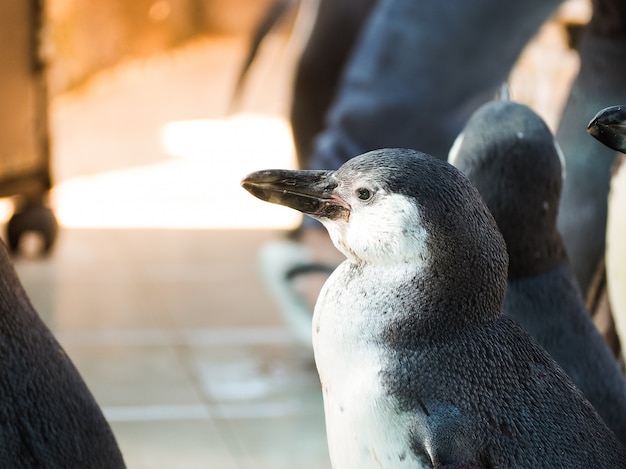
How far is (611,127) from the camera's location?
2.31 ft

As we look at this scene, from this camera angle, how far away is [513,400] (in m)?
0.67

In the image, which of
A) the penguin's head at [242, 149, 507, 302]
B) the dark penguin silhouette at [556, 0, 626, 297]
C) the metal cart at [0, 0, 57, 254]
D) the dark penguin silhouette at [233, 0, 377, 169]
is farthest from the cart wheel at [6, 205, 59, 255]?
the penguin's head at [242, 149, 507, 302]

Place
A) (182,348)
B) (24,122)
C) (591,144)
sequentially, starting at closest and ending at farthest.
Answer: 1. (591,144)
2. (182,348)
3. (24,122)

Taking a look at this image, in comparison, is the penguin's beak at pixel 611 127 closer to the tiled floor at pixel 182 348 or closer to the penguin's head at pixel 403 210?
the penguin's head at pixel 403 210

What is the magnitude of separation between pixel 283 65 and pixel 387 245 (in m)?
6.27

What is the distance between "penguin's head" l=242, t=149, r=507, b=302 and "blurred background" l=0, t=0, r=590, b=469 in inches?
32.4

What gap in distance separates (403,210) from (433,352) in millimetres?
90

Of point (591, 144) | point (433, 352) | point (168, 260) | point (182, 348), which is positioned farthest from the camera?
point (168, 260)

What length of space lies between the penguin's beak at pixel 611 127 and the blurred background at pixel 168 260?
774 mm

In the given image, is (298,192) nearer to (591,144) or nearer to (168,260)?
(591,144)

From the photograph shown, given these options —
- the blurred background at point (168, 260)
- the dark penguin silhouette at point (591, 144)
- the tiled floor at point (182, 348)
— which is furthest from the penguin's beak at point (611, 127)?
the tiled floor at point (182, 348)

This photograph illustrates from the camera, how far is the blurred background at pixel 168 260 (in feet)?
6.34

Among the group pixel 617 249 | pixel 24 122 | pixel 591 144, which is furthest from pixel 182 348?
pixel 617 249

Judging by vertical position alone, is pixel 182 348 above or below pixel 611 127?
below
